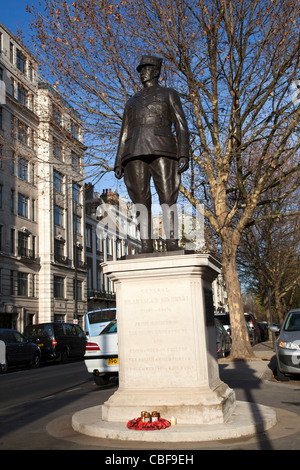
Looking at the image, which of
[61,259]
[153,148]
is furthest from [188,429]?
[61,259]

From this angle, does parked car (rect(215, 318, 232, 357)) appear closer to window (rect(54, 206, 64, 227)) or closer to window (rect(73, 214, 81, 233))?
window (rect(54, 206, 64, 227))

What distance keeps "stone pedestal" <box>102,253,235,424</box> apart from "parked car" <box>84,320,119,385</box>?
5.80m

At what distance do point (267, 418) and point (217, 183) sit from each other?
11061 millimetres

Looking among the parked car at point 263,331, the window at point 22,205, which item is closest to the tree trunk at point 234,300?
the parked car at point 263,331

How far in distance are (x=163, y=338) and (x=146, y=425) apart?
1053 millimetres

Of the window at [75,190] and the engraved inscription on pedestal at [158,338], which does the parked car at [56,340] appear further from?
the engraved inscription on pedestal at [158,338]

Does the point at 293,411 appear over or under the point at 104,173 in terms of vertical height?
under

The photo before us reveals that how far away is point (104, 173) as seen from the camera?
1695 cm

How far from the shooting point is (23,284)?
39.3 metres

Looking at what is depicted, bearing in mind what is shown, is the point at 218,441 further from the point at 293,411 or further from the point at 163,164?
the point at 163,164

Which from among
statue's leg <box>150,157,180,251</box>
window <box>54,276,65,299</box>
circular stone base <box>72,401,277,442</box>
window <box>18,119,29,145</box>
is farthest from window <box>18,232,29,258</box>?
circular stone base <box>72,401,277,442</box>

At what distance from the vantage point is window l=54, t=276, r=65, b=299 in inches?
1711

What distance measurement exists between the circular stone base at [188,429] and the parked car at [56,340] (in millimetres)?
17424
